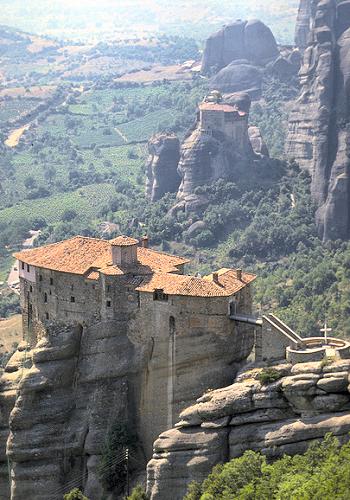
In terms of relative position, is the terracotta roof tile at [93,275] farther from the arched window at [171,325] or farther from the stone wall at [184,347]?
the arched window at [171,325]

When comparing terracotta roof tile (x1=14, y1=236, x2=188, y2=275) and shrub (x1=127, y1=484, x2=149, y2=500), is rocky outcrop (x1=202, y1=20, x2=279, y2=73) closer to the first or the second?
terracotta roof tile (x1=14, y1=236, x2=188, y2=275)

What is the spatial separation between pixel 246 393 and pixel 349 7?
85.5 metres

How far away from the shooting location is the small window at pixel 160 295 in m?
62.5

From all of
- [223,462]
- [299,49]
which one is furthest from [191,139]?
[223,462]

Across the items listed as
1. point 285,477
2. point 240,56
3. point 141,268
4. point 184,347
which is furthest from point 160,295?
point 240,56

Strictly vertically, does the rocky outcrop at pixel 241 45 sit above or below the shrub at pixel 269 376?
above

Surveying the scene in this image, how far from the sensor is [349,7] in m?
138

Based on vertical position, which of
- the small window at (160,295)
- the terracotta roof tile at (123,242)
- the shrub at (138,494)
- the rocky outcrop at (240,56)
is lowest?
the shrub at (138,494)

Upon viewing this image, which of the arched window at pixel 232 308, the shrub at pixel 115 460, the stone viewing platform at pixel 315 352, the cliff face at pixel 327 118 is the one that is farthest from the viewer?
the cliff face at pixel 327 118

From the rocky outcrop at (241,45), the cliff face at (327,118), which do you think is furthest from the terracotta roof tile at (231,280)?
the rocky outcrop at (241,45)

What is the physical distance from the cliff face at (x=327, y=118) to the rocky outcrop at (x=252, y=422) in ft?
221

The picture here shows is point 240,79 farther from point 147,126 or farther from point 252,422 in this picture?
point 252,422

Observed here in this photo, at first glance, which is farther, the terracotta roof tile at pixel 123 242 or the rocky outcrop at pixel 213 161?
the rocky outcrop at pixel 213 161

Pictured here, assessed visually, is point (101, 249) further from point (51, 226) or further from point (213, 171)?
point (51, 226)
